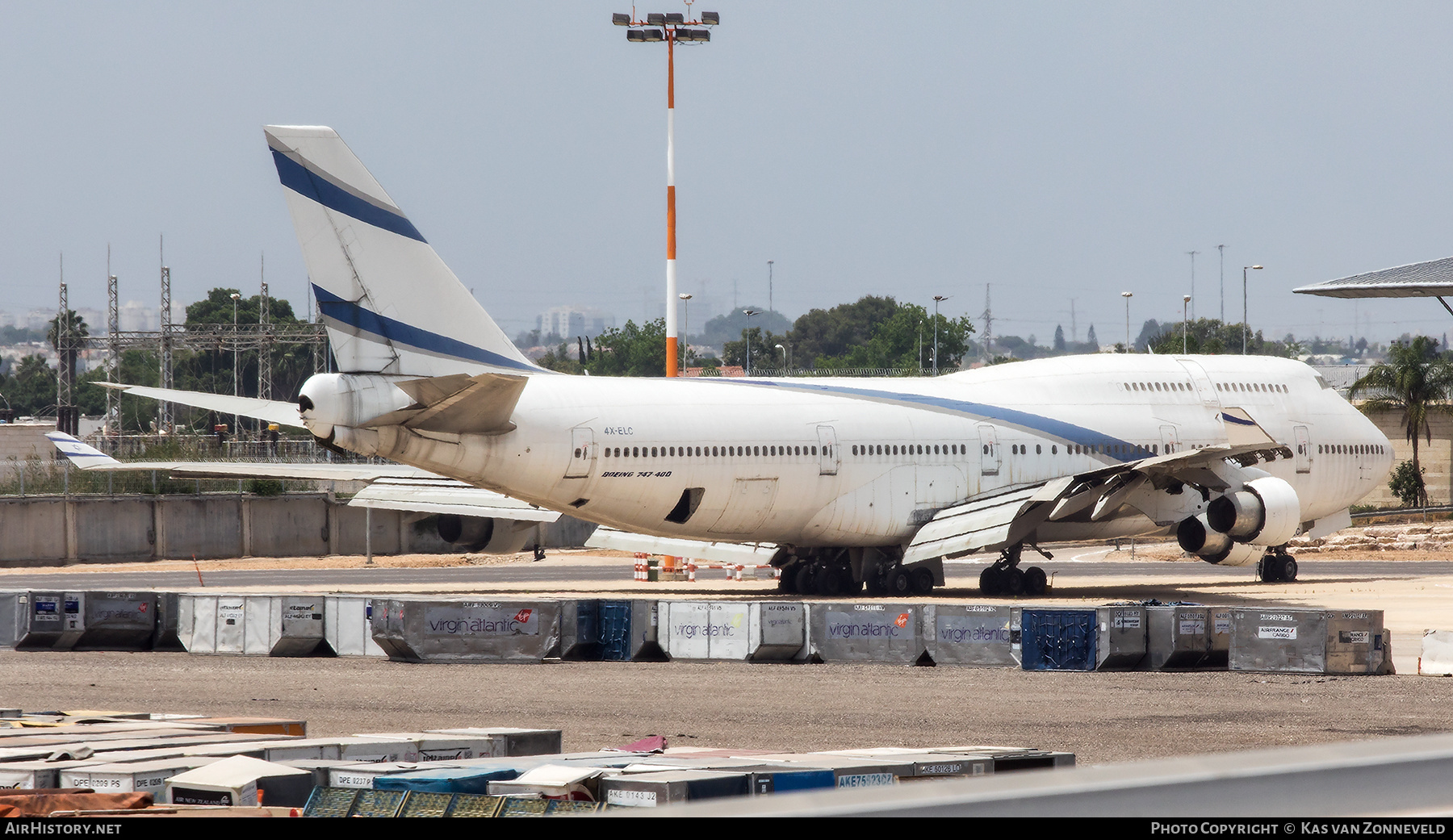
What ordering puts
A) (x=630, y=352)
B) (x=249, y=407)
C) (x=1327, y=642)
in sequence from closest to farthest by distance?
(x=1327, y=642) < (x=249, y=407) < (x=630, y=352)

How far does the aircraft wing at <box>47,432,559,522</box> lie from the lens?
32.0 meters

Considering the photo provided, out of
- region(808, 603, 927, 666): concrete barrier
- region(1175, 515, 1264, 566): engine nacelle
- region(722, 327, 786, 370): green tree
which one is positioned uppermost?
region(722, 327, 786, 370): green tree

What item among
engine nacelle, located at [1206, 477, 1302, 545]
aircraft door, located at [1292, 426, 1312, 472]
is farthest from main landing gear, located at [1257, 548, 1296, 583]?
engine nacelle, located at [1206, 477, 1302, 545]

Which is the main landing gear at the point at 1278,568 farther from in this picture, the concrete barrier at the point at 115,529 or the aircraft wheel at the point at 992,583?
the concrete barrier at the point at 115,529

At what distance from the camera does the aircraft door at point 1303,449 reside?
120 feet

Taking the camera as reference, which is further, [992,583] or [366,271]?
[992,583]

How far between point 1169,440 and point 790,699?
62.7 feet

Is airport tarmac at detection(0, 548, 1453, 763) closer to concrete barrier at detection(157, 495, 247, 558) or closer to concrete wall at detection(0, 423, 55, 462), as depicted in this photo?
concrete barrier at detection(157, 495, 247, 558)

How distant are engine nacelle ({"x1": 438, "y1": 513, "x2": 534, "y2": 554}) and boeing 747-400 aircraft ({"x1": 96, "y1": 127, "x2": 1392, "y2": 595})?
245 cm

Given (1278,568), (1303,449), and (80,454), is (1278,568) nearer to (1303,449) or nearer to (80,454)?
(1303,449)

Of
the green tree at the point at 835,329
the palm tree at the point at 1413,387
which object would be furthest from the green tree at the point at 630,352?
the palm tree at the point at 1413,387

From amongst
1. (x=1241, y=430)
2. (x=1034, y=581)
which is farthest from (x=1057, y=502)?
(x=1241, y=430)

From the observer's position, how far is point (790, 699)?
1859 centimetres

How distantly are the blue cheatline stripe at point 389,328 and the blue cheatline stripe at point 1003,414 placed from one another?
6.68m
